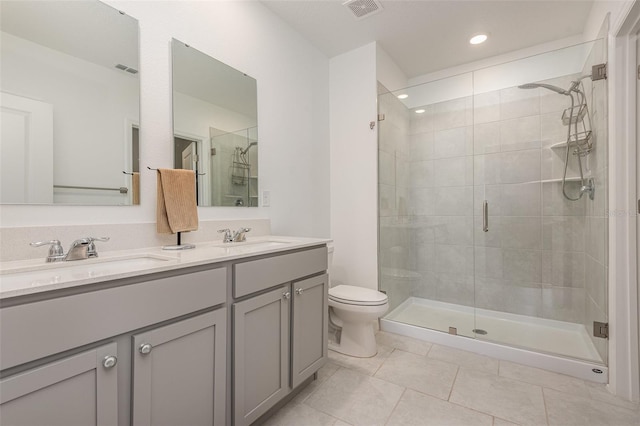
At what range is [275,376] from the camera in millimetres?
1402

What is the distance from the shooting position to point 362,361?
6.68 feet

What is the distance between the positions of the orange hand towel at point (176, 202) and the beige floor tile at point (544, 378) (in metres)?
2.15

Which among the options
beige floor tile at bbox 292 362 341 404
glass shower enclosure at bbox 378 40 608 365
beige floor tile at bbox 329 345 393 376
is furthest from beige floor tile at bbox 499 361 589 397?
beige floor tile at bbox 292 362 341 404

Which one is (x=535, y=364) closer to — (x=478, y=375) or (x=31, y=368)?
(x=478, y=375)

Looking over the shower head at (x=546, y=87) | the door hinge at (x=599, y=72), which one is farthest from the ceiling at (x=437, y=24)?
the door hinge at (x=599, y=72)

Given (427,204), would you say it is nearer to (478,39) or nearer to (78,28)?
(478,39)

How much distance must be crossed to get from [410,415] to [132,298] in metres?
1.42

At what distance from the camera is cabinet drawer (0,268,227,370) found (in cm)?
68

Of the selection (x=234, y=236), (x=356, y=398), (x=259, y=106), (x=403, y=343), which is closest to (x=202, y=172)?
(x=234, y=236)

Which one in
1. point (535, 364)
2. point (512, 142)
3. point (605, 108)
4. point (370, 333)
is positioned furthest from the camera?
point (512, 142)

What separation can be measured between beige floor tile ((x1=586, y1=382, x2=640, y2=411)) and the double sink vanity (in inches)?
65.4

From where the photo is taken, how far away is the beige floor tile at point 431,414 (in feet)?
4.70

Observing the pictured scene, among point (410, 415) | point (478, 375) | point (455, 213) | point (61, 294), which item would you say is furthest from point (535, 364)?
point (61, 294)

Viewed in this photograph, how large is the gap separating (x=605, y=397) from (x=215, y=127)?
2.76 metres
